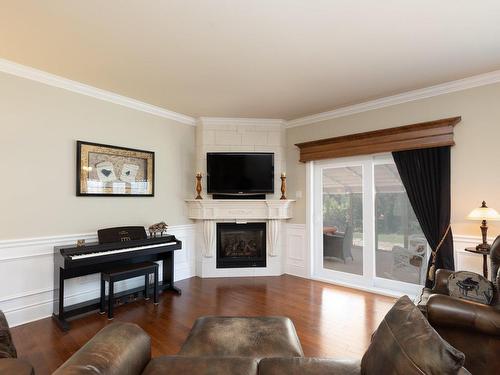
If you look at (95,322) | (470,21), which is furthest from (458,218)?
(95,322)

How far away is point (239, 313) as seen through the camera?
3.04m

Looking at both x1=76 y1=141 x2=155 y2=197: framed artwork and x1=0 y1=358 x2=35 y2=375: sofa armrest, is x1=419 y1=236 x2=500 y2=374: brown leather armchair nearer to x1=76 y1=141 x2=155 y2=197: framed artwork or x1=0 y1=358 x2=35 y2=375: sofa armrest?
x1=0 y1=358 x2=35 y2=375: sofa armrest

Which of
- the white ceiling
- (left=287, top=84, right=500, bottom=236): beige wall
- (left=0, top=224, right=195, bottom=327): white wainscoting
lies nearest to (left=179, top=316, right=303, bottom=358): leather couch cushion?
(left=0, top=224, right=195, bottom=327): white wainscoting

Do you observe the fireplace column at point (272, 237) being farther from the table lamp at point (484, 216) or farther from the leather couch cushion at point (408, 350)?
the leather couch cushion at point (408, 350)

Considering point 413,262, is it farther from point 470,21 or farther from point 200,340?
point 200,340

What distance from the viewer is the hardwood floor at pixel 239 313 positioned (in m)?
2.35

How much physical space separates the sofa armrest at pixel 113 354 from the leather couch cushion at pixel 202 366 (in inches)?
3.1

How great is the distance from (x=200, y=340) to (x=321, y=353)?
1.19m

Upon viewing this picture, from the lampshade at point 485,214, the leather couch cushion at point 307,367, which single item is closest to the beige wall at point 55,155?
the leather couch cushion at point 307,367

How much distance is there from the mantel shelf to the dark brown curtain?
1791mm

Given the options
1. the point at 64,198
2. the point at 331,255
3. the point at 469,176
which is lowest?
the point at 331,255

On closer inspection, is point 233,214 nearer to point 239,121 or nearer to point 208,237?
point 208,237

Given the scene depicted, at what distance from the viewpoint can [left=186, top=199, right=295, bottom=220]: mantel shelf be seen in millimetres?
4375

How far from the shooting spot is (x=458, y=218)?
319 cm
